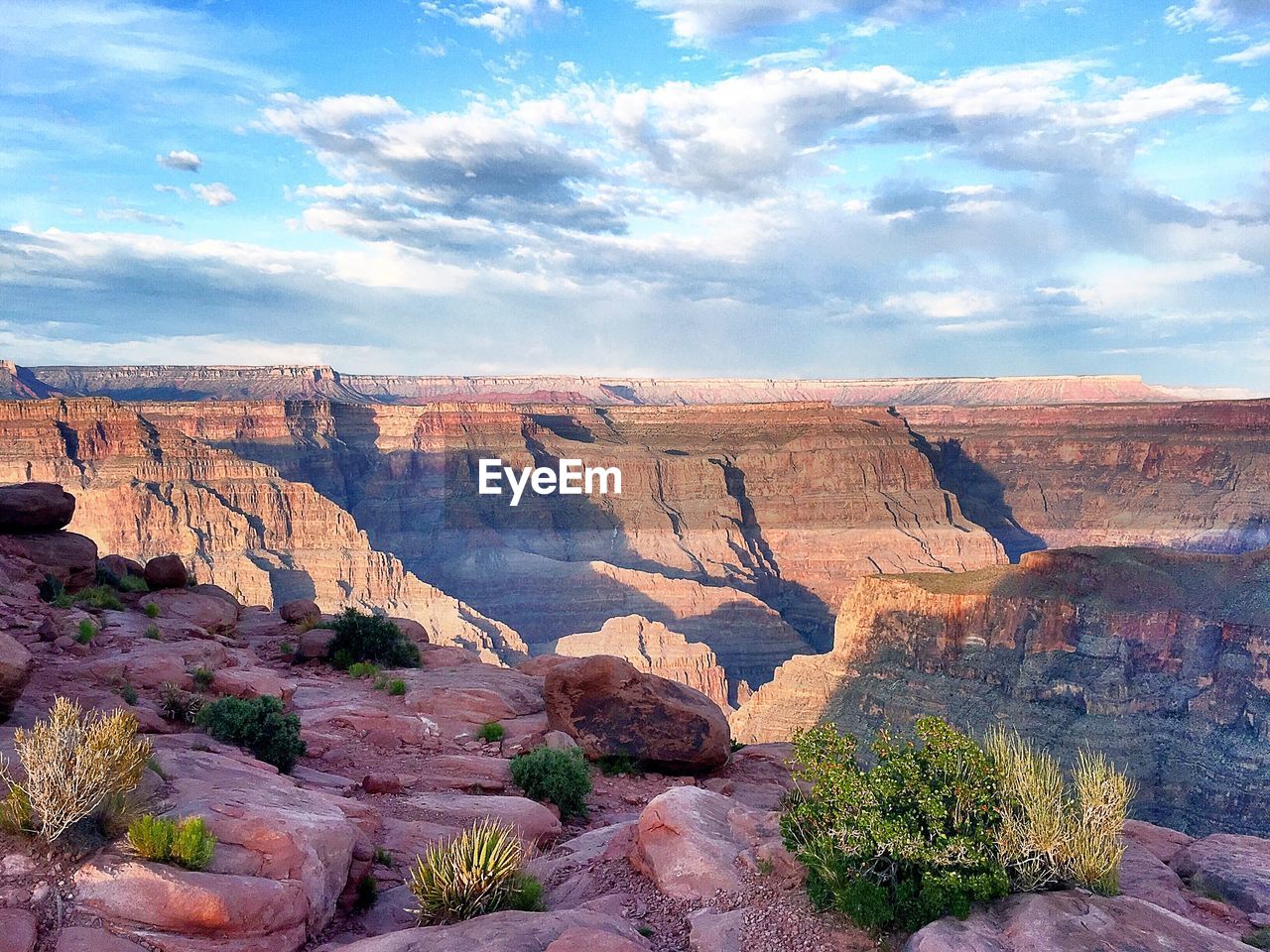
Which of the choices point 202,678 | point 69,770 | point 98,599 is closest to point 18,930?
point 69,770

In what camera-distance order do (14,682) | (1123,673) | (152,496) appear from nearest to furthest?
1. (14,682)
2. (1123,673)
3. (152,496)

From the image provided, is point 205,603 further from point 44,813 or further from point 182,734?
point 44,813

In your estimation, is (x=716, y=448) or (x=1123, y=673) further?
(x=716, y=448)

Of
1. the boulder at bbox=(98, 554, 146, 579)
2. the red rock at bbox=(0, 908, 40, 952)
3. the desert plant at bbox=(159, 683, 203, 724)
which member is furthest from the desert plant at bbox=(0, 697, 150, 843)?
the boulder at bbox=(98, 554, 146, 579)

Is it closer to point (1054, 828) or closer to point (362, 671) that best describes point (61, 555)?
point (362, 671)

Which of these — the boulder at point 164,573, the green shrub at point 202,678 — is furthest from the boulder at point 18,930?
the boulder at point 164,573

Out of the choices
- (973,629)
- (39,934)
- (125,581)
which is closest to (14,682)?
(39,934)
